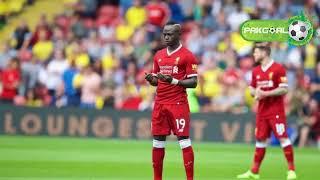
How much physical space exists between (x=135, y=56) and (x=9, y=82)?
4.10m

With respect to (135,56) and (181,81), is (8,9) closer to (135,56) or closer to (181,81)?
(135,56)

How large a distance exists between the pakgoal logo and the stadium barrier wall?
13.3 m

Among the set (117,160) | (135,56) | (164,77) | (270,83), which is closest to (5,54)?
(135,56)

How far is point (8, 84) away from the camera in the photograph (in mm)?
27641

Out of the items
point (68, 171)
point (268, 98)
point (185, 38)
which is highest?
point (185, 38)

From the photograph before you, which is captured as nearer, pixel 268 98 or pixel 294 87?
pixel 268 98

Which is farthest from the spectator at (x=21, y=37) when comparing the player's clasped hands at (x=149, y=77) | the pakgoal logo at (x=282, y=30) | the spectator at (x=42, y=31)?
the pakgoal logo at (x=282, y=30)

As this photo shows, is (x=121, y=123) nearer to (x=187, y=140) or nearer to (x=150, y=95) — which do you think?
(x=150, y=95)

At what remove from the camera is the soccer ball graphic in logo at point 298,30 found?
13.2 meters

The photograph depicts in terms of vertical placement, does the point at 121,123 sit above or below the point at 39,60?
below

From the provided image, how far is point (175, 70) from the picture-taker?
1402cm

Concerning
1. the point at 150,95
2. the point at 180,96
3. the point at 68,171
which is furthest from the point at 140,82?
the point at 180,96

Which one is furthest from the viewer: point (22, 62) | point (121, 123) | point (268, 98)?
point (22, 62)

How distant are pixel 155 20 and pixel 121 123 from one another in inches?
175
